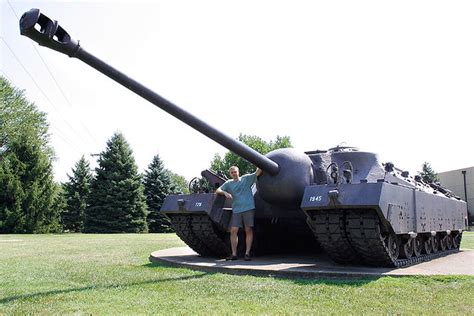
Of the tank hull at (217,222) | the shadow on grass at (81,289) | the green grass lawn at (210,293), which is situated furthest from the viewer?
the tank hull at (217,222)

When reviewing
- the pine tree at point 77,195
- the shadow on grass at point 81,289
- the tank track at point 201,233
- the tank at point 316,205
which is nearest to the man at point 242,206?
the tank at point 316,205

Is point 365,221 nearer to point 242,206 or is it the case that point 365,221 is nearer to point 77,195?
point 242,206

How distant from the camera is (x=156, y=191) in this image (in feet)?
139

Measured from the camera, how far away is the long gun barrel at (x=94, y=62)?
6.20 meters

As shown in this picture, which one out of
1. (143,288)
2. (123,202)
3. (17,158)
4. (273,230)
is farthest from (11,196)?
(143,288)

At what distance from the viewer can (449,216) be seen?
1292cm

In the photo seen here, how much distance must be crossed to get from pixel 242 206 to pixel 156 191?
32.9 meters

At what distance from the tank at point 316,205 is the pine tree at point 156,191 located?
1203 inches

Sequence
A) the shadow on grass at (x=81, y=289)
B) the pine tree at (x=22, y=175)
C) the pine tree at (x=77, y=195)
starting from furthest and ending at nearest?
1. the pine tree at (x=77, y=195)
2. the pine tree at (x=22, y=175)
3. the shadow on grass at (x=81, y=289)

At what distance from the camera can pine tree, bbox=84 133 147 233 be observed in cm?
3834

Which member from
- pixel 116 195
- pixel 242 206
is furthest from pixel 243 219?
pixel 116 195

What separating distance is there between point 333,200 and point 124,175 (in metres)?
33.0

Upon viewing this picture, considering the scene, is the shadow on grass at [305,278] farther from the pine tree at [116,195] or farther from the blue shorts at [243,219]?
the pine tree at [116,195]

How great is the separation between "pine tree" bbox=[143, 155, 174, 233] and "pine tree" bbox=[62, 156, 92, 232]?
5.04 meters
